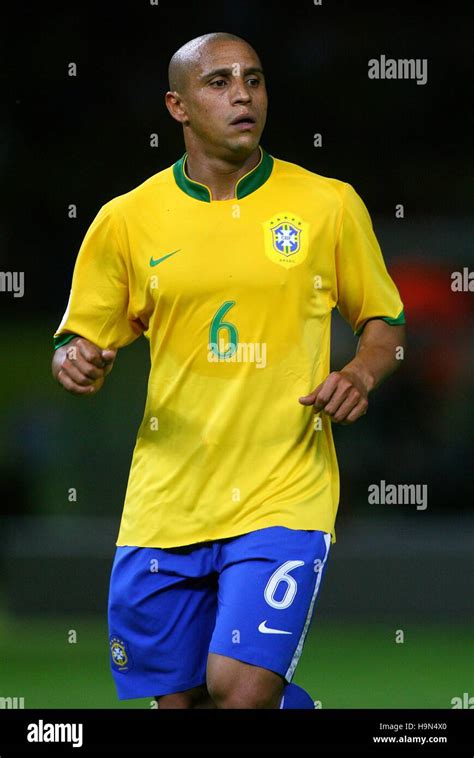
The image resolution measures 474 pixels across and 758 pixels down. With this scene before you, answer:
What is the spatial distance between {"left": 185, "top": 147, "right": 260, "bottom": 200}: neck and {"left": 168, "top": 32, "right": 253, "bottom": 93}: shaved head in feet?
0.73

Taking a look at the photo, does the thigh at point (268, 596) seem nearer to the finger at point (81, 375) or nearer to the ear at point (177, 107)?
the finger at point (81, 375)

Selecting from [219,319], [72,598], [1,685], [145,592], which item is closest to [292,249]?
[219,319]

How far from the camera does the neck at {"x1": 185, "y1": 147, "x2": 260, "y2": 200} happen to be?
15.5 feet

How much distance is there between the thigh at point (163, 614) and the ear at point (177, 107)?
1.21 metres

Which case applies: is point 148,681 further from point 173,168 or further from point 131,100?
point 131,100

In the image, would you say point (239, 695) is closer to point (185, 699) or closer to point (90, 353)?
point (185, 699)

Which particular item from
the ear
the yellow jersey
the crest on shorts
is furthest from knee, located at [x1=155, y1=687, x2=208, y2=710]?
the ear

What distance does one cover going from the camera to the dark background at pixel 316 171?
819 centimetres

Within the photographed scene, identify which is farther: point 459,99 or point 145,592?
point 459,99

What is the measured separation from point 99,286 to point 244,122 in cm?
61

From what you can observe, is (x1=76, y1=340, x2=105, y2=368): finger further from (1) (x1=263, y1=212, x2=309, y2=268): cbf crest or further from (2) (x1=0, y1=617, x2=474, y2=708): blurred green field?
(2) (x1=0, y1=617, x2=474, y2=708): blurred green field

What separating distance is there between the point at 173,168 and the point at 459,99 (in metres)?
4.06

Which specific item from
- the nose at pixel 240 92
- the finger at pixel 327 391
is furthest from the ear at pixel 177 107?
the finger at pixel 327 391

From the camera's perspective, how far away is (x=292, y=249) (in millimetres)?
4621
